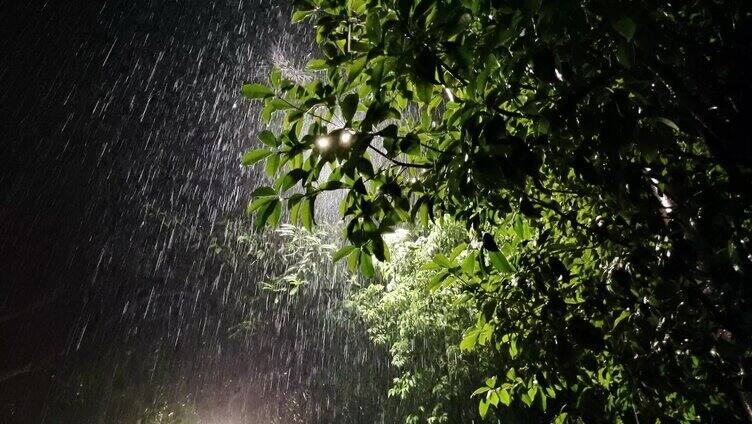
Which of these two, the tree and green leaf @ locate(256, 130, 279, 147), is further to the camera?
green leaf @ locate(256, 130, 279, 147)

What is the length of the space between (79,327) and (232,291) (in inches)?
212

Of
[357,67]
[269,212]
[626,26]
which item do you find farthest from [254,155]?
[626,26]

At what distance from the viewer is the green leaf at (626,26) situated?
2.29ft

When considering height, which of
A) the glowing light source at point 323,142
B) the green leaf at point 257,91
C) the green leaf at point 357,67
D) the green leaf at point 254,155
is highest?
the green leaf at point 257,91

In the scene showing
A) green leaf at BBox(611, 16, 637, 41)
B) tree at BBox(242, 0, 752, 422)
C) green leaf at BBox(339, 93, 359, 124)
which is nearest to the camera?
green leaf at BBox(611, 16, 637, 41)

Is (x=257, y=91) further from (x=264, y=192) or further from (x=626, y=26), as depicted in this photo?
(x=626, y=26)

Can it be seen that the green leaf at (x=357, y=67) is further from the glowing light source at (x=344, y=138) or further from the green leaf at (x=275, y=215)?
the green leaf at (x=275, y=215)

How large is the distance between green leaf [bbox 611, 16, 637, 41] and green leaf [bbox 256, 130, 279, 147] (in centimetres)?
91

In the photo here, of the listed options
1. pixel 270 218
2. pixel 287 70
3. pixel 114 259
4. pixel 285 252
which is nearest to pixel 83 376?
pixel 114 259

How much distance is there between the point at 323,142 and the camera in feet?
3.73

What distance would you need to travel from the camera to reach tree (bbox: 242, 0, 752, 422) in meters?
0.95

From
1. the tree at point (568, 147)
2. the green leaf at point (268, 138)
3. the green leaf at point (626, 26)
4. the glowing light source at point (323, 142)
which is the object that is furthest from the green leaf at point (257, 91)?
the green leaf at point (626, 26)

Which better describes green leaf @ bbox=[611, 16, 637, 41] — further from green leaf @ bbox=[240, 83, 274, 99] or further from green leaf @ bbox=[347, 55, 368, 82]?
green leaf @ bbox=[240, 83, 274, 99]

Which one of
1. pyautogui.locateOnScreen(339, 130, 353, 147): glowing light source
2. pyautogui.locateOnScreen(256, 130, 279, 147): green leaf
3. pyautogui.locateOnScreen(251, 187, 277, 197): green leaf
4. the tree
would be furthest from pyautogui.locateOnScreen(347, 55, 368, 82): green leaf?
pyautogui.locateOnScreen(251, 187, 277, 197): green leaf
